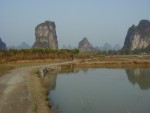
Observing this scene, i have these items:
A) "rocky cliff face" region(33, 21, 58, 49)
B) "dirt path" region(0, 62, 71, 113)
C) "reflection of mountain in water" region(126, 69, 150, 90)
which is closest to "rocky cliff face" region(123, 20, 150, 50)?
"rocky cliff face" region(33, 21, 58, 49)

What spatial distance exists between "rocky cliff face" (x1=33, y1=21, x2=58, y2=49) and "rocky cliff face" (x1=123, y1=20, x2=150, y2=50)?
27804 millimetres

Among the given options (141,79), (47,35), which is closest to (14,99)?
(141,79)

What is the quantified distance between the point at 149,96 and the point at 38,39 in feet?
312

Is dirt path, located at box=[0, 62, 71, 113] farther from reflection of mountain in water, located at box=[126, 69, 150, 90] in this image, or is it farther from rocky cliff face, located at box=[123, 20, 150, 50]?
rocky cliff face, located at box=[123, 20, 150, 50]

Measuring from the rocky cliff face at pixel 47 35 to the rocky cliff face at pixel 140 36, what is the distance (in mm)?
27804

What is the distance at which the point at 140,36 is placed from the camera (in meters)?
104

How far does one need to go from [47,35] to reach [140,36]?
33771 mm

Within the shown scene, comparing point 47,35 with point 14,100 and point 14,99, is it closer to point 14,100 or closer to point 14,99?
point 14,99

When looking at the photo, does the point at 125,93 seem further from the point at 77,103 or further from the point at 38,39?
the point at 38,39

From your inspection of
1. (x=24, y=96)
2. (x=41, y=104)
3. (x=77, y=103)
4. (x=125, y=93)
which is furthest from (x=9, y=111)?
(x=125, y=93)

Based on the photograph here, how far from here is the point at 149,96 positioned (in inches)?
690

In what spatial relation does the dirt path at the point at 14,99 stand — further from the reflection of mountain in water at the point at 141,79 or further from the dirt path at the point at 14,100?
the reflection of mountain in water at the point at 141,79

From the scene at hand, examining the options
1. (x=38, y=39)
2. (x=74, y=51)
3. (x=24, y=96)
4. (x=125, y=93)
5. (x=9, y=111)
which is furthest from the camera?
(x=38, y=39)

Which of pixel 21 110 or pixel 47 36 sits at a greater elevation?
pixel 47 36
